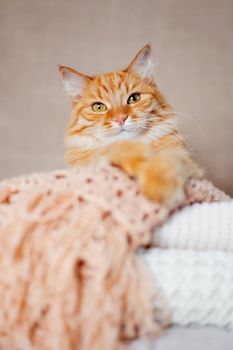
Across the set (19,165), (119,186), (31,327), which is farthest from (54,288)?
(19,165)

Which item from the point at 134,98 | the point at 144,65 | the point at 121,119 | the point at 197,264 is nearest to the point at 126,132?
the point at 121,119

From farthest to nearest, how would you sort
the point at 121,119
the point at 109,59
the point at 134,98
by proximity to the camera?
the point at 109,59, the point at 134,98, the point at 121,119

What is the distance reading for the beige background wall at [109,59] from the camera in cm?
159

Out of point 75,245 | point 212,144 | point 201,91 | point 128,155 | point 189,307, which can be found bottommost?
point 189,307

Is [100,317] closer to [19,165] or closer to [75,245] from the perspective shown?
[75,245]

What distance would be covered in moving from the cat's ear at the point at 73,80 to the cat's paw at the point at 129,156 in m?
0.63

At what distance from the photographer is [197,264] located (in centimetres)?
60

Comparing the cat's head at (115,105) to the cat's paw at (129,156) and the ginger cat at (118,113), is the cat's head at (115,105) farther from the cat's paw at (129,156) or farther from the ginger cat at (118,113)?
the cat's paw at (129,156)

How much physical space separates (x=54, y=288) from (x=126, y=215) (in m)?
0.15

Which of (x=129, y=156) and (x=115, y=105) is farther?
(x=115, y=105)

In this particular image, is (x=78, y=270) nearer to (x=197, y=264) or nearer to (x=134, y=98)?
(x=197, y=264)

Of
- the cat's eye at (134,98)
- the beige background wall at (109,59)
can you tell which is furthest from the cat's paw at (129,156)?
the beige background wall at (109,59)

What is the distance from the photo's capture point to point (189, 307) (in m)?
0.57

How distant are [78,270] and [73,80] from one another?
2.95ft
